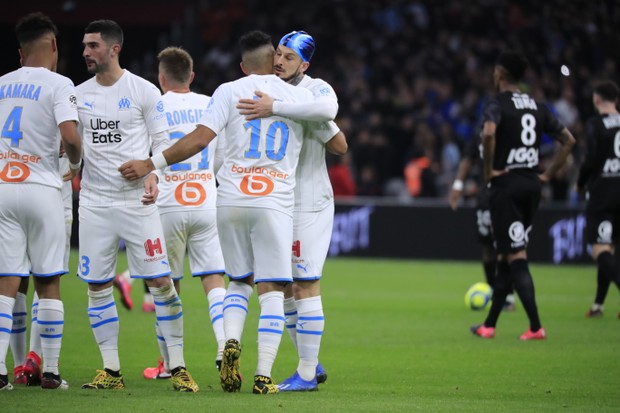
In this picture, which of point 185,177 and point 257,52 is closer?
point 257,52

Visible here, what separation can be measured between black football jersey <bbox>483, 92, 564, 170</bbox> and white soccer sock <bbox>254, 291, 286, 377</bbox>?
433cm

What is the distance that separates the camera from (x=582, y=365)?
32.0ft

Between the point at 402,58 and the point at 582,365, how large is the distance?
18.2 metres

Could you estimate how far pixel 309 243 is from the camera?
26.5 feet

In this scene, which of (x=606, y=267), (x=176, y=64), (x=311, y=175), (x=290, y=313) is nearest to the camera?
(x=311, y=175)

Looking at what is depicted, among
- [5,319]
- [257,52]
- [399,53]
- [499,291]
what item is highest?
[399,53]

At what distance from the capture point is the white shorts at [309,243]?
8016mm

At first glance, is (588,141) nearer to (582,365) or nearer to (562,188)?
(582,365)

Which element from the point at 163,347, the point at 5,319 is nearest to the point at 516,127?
the point at 163,347

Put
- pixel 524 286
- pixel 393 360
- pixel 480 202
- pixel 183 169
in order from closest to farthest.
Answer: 1. pixel 183 169
2. pixel 393 360
3. pixel 524 286
4. pixel 480 202

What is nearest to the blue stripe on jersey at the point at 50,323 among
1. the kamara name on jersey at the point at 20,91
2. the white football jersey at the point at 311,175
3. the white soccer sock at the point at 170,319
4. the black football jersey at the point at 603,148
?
the white soccer sock at the point at 170,319

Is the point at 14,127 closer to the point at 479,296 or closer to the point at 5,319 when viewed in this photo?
the point at 5,319

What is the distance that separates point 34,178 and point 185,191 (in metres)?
1.76

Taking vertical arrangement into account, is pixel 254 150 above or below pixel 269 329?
above
